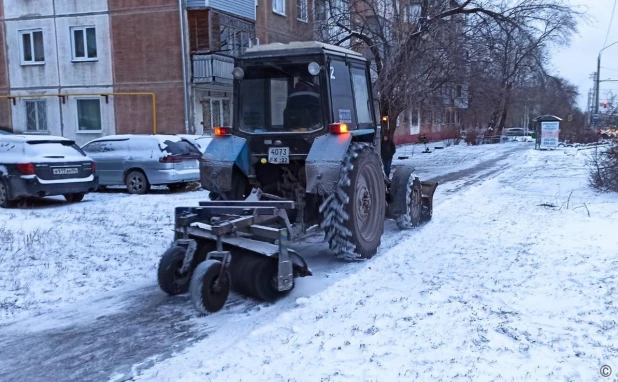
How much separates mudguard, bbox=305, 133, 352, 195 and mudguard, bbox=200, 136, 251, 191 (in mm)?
1038

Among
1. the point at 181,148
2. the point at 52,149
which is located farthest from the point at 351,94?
the point at 181,148

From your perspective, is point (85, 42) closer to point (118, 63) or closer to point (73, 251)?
point (118, 63)

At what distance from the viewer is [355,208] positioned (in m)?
7.16

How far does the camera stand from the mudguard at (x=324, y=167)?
6746mm

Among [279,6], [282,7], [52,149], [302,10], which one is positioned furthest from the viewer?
[302,10]

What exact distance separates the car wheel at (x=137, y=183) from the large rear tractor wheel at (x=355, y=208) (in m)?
8.35

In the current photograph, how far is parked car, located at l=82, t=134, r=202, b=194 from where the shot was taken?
47.7ft

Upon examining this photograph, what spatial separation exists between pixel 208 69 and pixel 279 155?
15820 millimetres

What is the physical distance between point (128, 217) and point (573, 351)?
798 centimetres

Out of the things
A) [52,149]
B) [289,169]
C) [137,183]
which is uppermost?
[52,149]

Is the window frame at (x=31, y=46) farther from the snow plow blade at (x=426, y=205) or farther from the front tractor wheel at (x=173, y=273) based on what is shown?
the front tractor wheel at (x=173, y=273)

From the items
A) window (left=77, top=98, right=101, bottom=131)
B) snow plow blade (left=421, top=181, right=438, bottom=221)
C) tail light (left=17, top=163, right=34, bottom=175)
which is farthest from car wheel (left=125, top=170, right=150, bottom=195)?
window (left=77, top=98, right=101, bottom=131)

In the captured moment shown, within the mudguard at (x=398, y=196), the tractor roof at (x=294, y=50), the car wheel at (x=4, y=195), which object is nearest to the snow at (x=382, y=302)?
the mudguard at (x=398, y=196)

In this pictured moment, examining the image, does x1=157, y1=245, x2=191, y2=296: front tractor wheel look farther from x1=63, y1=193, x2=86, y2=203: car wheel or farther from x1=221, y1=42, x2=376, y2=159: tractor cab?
x1=63, y1=193, x2=86, y2=203: car wheel
